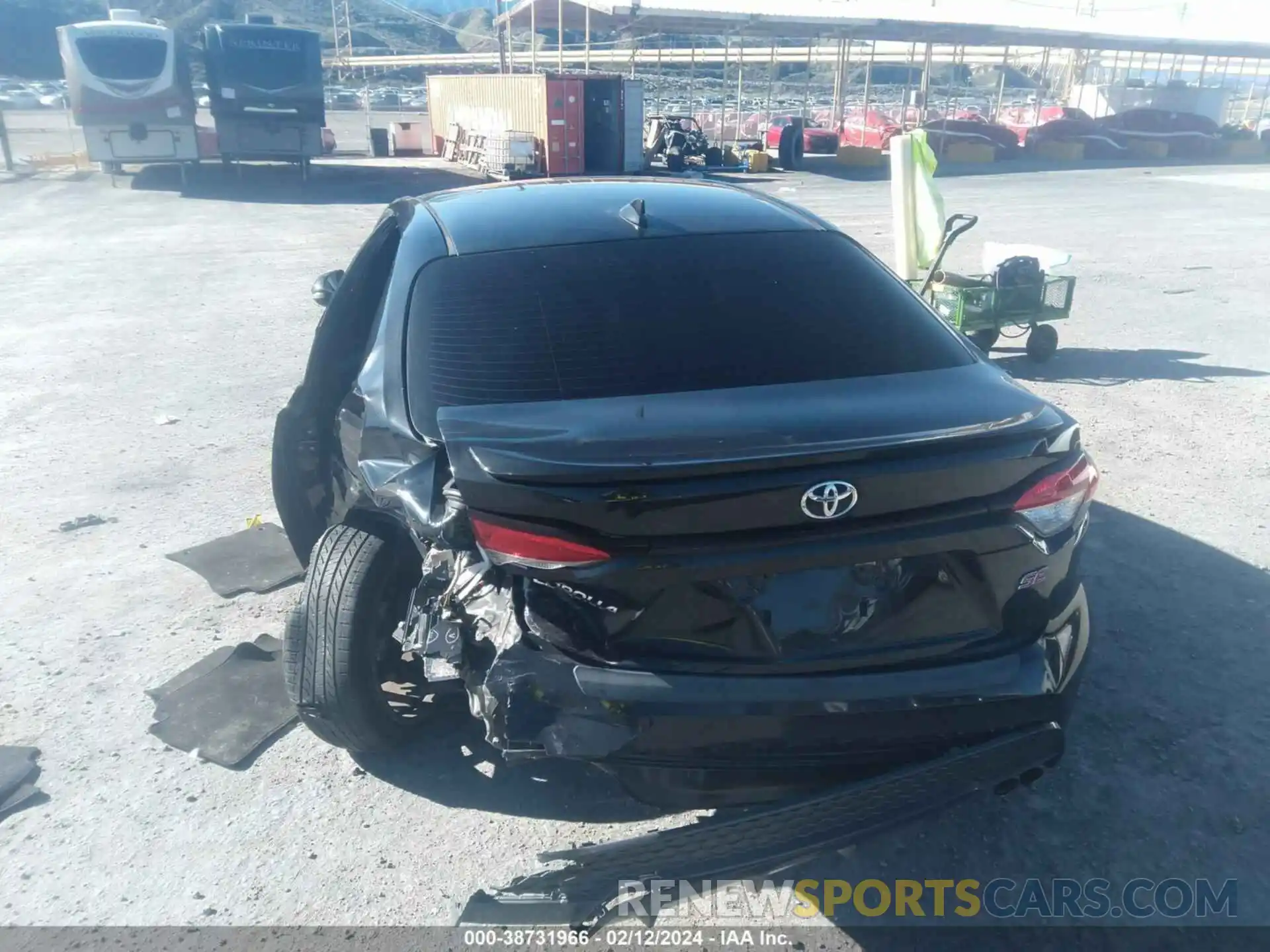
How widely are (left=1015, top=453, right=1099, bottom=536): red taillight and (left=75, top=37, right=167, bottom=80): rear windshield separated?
23.2 meters

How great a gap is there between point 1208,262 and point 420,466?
13.8m

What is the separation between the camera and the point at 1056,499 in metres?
2.68

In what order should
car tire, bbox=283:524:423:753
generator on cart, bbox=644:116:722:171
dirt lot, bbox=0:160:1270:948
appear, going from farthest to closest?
generator on cart, bbox=644:116:722:171
car tire, bbox=283:524:423:753
dirt lot, bbox=0:160:1270:948

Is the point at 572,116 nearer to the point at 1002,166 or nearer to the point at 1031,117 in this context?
the point at 1002,166

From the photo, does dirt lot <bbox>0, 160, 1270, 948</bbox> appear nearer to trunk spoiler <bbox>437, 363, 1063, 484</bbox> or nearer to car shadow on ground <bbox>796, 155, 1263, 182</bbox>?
trunk spoiler <bbox>437, 363, 1063, 484</bbox>

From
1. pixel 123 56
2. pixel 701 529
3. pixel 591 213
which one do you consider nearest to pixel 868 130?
pixel 123 56

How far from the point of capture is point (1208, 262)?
1348 centimetres

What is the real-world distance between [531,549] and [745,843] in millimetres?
847

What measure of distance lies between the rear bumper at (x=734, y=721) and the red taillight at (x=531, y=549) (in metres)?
0.23

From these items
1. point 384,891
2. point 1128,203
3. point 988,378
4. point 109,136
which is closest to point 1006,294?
point 988,378

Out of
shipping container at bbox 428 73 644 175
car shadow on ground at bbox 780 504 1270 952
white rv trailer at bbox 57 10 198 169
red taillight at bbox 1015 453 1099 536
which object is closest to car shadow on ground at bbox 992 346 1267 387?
car shadow on ground at bbox 780 504 1270 952

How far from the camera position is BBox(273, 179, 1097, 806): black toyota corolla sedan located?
2.42 m

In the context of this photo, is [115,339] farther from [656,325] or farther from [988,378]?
[988,378]

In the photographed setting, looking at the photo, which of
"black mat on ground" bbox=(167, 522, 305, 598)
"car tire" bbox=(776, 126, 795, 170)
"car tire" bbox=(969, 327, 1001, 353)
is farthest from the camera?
"car tire" bbox=(776, 126, 795, 170)
